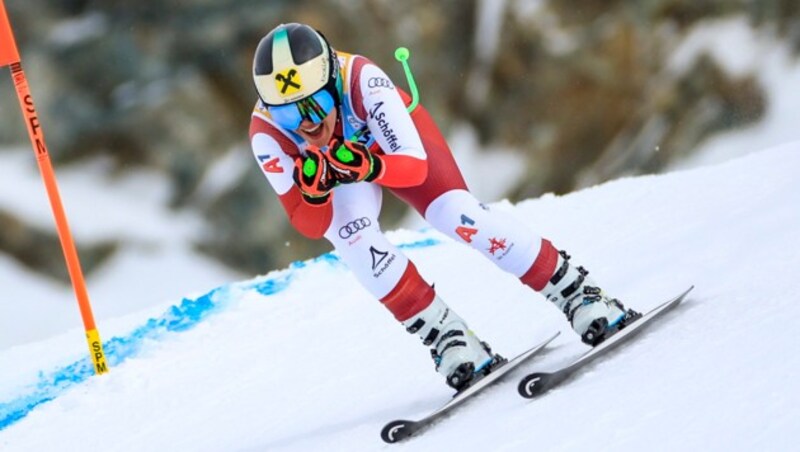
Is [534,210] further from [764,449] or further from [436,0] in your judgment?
[436,0]

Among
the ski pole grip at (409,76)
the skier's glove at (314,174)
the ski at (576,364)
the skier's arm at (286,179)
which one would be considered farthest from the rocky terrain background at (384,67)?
the skier's glove at (314,174)

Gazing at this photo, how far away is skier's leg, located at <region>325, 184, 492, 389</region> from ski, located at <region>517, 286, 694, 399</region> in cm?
30

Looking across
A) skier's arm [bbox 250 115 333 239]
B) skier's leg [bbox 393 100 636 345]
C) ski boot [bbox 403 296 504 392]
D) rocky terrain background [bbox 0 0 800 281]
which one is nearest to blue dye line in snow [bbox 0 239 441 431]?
skier's arm [bbox 250 115 333 239]

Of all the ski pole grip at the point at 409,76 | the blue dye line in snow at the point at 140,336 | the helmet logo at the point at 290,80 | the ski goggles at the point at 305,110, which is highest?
the blue dye line in snow at the point at 140,336

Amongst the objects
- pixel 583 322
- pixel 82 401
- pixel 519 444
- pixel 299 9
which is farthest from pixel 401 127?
pixel 299 9

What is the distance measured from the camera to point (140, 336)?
5.29m

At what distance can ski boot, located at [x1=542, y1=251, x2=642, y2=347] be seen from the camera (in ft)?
9.50

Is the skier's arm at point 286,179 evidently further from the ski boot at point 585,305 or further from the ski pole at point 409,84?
the ski boot at point 585,305

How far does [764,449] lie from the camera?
1854 millimetres

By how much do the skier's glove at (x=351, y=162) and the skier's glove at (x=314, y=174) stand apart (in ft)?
0.07

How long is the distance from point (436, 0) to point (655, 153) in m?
4.17

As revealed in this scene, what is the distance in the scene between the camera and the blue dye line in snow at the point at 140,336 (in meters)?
4.79

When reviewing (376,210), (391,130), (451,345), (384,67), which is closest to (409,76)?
(391,130)

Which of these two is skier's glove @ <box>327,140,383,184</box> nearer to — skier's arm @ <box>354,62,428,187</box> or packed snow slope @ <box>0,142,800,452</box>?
skier's arm @ <box>354,62,428,187</box>
